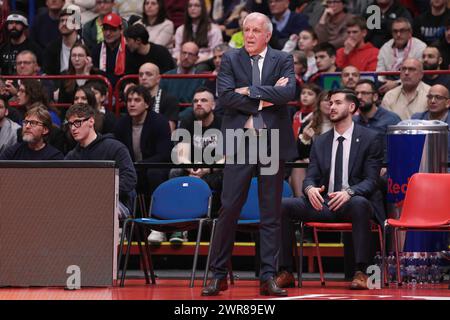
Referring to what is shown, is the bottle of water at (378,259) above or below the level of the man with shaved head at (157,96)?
below

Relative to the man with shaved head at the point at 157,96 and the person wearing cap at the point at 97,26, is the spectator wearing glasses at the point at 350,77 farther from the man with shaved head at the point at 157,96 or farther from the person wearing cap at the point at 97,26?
the person wearing cap at the point at 97,26

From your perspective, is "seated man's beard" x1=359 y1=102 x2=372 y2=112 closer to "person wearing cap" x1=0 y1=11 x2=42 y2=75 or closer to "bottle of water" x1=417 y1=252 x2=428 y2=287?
"bottle of water" x1=417 y1=252 x2=428 y2=287

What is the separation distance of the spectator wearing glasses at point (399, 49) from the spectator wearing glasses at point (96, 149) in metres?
4.30

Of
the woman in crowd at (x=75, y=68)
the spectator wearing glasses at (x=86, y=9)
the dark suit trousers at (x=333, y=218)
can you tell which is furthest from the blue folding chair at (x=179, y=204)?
the spectator wearing glasses at (x=86, y=9)

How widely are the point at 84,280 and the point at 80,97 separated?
13.3ft

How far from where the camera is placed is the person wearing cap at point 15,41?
14.8 meters

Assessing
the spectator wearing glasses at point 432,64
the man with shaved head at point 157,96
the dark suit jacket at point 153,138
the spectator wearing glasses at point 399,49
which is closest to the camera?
the dark suit jacket at point 153,138

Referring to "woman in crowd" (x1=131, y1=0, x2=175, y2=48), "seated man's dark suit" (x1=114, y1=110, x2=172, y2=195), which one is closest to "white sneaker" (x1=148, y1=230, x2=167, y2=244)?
"seated man's dark suit" (x1=114, y1=110, x2=172, y2=195)

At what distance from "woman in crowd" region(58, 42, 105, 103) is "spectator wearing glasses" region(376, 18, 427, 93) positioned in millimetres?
3553

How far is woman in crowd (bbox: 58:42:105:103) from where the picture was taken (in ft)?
45.8

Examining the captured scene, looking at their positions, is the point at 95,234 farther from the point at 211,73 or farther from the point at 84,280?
the point at 211,73
